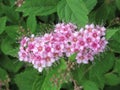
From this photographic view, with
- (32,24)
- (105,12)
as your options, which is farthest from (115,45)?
(32,24)

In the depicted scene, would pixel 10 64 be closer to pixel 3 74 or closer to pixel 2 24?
pixel 3 74

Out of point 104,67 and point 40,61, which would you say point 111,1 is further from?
point 40,61

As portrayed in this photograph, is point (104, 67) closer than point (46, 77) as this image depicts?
No

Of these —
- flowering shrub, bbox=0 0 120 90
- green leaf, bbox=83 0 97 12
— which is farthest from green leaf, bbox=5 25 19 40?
green leaf, bbox=83 0 97 12

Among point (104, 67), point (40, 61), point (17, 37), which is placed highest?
point (17, 37)

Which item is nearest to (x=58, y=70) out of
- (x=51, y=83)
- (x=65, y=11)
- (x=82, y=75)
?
(x=51, y=83)

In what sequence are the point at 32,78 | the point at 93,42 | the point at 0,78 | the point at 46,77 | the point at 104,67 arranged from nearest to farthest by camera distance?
the point at 93,42
the point at 46,77
the point at 104,67
the point at 32,78
the point at 0,78

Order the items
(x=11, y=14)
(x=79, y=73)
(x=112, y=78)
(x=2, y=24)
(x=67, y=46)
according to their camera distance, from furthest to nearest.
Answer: (x=11, y=14), (x=2, y=24), (x=112, y=78), (x=79, y=73), (x=67, y=46)
